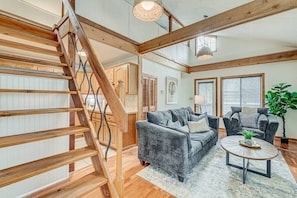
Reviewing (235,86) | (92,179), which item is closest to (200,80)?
(235,86)

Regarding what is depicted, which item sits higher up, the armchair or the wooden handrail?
the wooden handrail

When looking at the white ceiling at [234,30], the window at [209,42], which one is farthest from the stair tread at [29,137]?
the window at [209,42]

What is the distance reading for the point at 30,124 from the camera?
6.17 ft

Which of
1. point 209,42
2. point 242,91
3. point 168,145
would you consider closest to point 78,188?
point 168,145

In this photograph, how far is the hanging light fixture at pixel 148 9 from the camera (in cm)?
222

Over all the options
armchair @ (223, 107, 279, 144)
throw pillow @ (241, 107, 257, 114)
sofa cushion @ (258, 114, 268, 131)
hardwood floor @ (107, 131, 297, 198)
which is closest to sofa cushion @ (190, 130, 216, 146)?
armchair @ (223, 107, 279, 144)

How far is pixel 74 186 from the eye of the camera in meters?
1.12

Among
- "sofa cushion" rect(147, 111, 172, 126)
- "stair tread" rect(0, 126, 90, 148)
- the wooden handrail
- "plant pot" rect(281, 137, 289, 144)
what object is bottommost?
"plant pot" rect(281, 137, 289, 144)

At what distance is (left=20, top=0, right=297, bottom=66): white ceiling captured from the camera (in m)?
3.13

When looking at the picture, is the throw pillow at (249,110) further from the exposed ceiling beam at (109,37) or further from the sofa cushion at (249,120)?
the exposed ceiling beam at (109,37)

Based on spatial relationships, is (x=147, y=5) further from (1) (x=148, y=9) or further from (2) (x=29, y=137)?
(2) (x=29, y=137)

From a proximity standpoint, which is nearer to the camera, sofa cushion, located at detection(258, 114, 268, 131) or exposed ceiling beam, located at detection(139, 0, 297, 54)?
exposed ceiling beam, located at detection(139, 0, 297, 54)

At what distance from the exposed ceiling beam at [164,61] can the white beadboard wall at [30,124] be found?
2.68 meters

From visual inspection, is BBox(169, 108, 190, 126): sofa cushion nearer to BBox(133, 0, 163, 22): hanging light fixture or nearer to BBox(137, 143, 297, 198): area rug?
BBox(137, 143, 297, 198): area rug
